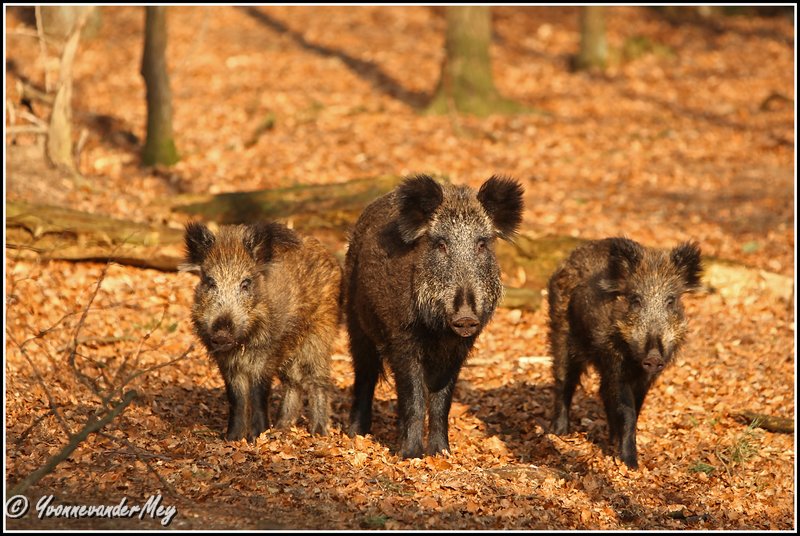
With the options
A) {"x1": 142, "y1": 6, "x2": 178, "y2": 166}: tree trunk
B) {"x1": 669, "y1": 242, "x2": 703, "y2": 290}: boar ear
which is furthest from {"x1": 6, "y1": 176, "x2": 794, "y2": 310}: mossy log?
{"x1": 669, "y1": 242, "x2": 703, "y2": 290}: boar ear

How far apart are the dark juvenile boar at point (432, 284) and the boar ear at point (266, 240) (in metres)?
1.02

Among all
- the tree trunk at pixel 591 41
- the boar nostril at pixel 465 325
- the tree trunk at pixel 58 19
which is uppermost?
the tree trunk at pixel 591 41

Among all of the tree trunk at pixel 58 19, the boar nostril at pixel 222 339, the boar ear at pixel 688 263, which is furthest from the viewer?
the tree trunk at pixel 58 19

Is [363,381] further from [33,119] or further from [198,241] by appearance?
[33,119]

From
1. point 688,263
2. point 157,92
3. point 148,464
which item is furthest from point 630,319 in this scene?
point 157,92

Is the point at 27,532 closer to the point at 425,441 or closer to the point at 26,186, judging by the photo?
the point at 425,441

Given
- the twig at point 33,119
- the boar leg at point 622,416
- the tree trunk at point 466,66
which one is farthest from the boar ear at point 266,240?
the tree trunk at point 466,66

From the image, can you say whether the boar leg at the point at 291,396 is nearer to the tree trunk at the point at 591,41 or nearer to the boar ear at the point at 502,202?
the boar ear at the point at 502,202

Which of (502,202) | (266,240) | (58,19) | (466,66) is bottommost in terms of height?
(266,240)

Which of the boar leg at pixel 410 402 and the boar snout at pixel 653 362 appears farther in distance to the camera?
the boar snout at pixel 653 362

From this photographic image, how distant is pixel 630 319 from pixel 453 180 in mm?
9672

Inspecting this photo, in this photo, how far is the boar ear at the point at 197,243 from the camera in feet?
30.9

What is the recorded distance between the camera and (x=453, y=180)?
19125mm

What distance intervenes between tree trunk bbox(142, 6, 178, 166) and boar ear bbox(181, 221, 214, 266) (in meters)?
9.92
